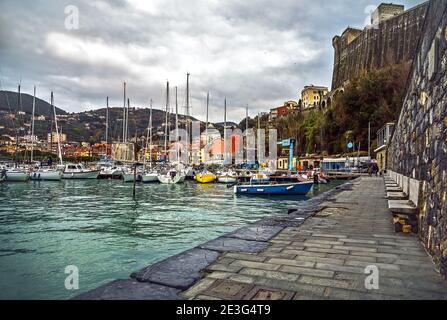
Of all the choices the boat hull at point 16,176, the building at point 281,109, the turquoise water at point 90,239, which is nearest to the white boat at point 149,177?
the boat hull at point 16,176

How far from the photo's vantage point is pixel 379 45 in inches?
2781

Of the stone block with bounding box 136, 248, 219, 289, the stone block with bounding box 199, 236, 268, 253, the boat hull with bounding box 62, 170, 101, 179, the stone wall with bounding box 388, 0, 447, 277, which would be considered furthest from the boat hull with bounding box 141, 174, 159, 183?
the stone wall with bounding box 388, 0, 447, 277

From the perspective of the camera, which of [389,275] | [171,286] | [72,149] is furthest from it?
[72,149]

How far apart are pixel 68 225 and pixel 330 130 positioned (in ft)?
207

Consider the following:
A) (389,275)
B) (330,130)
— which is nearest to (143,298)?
(389,275)

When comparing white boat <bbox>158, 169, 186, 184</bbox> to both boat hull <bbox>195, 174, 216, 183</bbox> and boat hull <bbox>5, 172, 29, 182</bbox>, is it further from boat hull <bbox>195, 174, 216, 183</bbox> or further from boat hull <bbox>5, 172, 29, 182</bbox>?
boat hull <bbox>5, 172, 29, 182</bbox>

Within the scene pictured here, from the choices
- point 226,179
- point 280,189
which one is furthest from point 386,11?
point 280,189

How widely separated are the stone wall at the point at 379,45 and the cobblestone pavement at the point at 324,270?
61640 millimetres

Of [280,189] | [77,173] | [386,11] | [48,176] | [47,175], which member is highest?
[386,11]

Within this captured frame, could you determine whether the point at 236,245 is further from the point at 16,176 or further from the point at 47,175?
the point at 47,175

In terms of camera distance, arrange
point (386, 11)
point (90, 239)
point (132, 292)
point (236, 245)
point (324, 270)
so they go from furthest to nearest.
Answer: point (386, 11), point (90, 239), point (236, 245), point (324, 270), point (132, 292)

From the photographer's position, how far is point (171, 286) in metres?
3.27

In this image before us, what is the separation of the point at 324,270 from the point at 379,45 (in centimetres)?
7965
